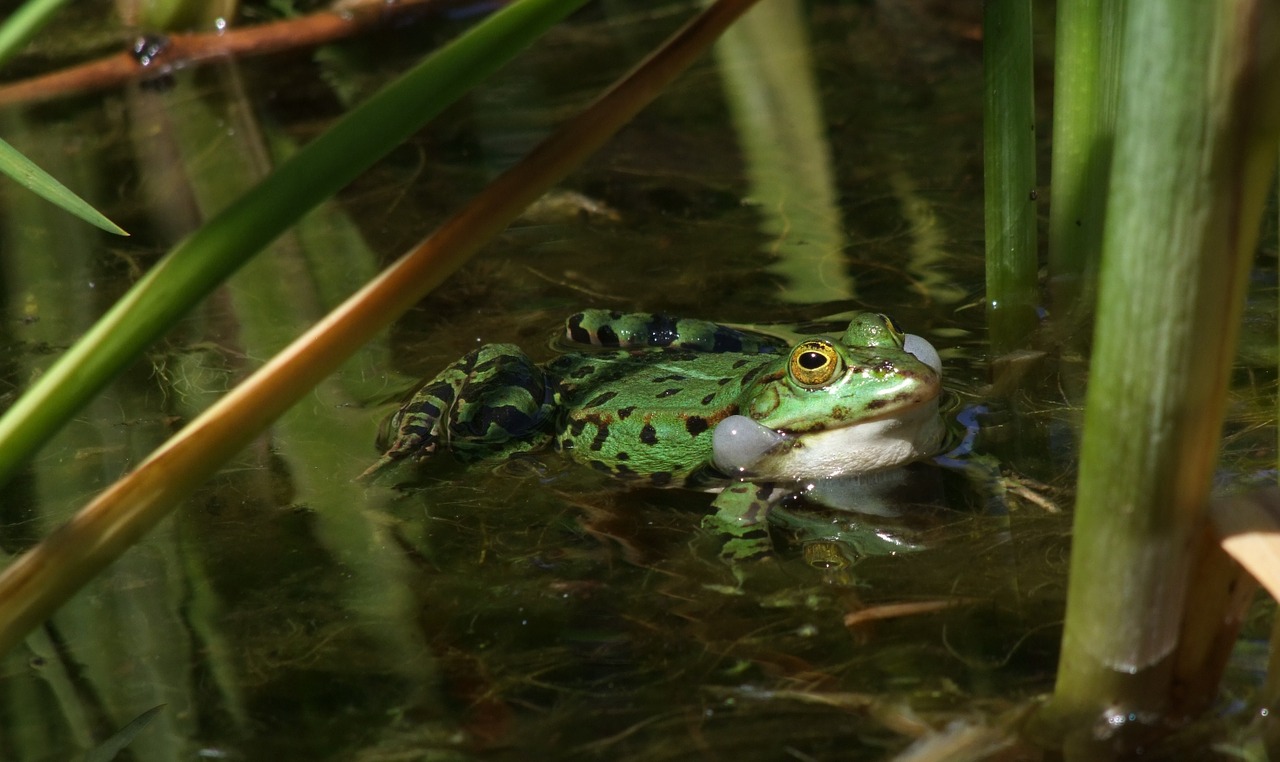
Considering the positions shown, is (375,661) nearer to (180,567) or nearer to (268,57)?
(180,567)

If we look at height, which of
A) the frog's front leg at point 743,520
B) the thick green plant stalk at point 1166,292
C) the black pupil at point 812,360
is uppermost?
the thick green plant stalk at point 1166,292

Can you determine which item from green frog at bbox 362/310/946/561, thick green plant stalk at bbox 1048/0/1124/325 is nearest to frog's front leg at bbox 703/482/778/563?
green frog at bbox 362/310/946/561

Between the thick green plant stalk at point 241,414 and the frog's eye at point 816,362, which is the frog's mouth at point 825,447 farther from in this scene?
the thick green plant stalk at point 241,414

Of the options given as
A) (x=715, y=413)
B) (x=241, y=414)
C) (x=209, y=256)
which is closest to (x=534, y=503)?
(x=715, y=413)

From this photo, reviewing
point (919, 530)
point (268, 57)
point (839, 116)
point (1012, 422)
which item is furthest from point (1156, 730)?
point (268, 57)

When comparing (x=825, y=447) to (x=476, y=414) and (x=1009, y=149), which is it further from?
(x=476, y=414)

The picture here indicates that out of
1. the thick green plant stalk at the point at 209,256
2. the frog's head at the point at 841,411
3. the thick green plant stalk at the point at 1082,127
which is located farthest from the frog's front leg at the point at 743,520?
the thick green plant stalk at the point at 209,256
